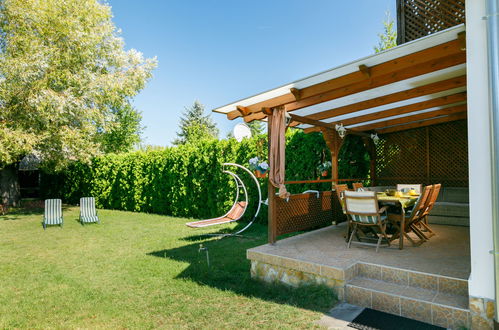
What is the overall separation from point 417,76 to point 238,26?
1423cm

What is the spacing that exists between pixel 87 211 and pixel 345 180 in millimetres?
8216

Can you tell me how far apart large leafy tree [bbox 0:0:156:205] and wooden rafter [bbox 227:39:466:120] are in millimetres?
9566

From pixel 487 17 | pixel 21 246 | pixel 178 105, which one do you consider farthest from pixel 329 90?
pixel 178 105

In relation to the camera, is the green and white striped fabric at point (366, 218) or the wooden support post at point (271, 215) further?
the wooden support post at point (271, 215)

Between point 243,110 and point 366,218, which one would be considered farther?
point 243,110

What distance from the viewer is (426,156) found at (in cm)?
833

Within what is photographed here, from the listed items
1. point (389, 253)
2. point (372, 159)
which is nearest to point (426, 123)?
point (372, 159)

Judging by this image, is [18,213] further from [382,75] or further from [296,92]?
[382,75]

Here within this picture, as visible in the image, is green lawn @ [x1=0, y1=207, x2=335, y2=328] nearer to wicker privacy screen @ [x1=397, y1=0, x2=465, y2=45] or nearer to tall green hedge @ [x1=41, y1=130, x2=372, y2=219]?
tall green hedge @ [x1=41, y1=130, x2=372, y2=219]

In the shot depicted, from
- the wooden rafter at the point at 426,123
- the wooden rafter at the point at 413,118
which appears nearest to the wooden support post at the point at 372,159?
the wooden rafter at the point at 426,123

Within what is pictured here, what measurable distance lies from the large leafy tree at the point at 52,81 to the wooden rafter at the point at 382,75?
957 centimetres

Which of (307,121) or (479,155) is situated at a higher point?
(307,121)

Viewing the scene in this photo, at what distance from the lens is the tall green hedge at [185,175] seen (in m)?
8.60

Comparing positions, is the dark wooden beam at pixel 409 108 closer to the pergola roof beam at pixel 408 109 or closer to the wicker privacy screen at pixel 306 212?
the pergola roof beam at pixel 408 109
